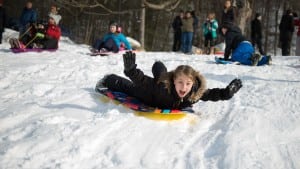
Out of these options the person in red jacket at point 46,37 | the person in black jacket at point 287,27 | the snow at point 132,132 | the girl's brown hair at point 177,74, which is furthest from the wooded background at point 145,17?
the girl's brown hair at point 177,74

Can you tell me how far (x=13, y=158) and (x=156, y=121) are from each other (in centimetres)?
149

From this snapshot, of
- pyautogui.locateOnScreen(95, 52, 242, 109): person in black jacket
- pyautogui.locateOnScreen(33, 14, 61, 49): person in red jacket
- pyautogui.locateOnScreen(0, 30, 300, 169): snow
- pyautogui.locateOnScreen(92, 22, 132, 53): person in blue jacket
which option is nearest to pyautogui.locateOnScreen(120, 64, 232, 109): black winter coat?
pyautogui.locateOnScreen(95, 52, 242, 109): person in black jacket

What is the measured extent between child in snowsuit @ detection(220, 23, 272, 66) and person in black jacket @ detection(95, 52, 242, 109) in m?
4.04

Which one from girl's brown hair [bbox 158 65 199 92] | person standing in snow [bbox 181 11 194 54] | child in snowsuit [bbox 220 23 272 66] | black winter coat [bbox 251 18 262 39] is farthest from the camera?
black winter coat [bbox 251 18 262 39]

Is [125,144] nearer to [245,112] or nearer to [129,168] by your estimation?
[129,168]

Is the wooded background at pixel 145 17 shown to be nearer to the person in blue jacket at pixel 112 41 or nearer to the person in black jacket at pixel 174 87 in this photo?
the person in blue jacket at pixel 112 41

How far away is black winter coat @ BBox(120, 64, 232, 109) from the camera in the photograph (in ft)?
13.3

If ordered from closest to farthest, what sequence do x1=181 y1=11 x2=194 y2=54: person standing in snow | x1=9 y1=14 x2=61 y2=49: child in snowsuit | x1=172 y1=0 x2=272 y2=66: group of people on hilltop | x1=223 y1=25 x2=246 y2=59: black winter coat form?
x1=172 y1=0 x2=272 y2=66: group of people on hilltop → x1=223 y1=25 x2=246 y2=59: black winter coat → x1=9 y1=14 x2=61 y2=49: child in snowsuit → x1=181 y1=11 x2=194 y2=54: person standing in snow

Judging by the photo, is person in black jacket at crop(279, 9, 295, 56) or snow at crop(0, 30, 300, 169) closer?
snow at crop(0, 30, 300, 169)

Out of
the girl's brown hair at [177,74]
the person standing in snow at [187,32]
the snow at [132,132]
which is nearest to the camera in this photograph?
the snow at [132,132]

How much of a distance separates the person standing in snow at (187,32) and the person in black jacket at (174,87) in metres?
7.68

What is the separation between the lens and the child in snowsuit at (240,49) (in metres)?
8.01

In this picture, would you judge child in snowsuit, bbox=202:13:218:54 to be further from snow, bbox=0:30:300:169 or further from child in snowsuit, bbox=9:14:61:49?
snow, bbox=0:30:300:169

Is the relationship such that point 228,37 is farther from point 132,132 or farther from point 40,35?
point 132,132
